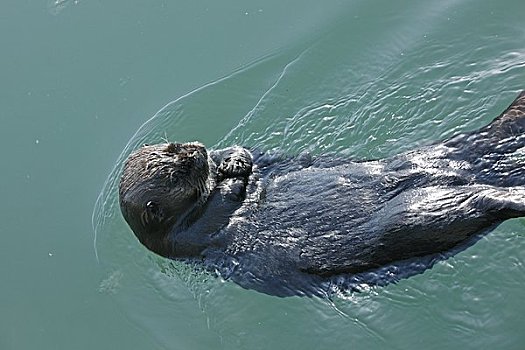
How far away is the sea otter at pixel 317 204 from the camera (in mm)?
4477

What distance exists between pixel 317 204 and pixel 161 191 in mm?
1065

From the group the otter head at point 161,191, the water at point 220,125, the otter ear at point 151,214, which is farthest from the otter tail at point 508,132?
the otter ear at point 151,214

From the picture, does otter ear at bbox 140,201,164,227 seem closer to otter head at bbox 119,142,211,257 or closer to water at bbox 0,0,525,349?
otter head at bbox 119,142,211,257

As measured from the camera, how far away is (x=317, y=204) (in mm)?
4820

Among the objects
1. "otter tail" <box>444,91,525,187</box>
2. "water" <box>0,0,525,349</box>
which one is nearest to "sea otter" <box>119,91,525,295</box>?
"otter tail" <box>444,91,525,187</box>

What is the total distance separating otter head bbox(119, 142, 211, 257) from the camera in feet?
16.8

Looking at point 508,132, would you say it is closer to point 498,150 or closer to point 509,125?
point 509,125

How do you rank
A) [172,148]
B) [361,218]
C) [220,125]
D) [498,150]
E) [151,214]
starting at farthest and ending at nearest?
[220,125] < [172,148] < [151,214] < [498,150] < [361,218]

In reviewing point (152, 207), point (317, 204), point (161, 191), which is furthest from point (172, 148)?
point (317, 204)

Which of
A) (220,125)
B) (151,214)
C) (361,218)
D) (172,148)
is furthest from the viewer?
(220,125)

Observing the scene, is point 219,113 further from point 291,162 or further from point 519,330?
point 519,330

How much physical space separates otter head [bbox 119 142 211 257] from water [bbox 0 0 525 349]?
596 millimetres

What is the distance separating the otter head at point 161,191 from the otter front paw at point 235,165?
150 mm

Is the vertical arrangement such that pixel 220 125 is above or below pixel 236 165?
below
